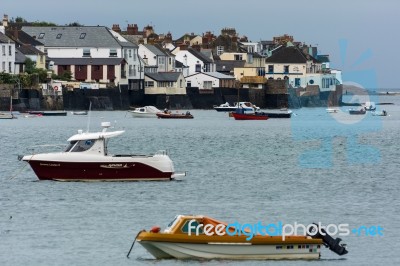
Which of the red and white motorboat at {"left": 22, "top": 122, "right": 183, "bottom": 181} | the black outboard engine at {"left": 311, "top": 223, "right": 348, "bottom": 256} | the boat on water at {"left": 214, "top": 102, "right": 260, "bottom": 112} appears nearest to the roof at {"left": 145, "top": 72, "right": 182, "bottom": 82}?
the boat on water at {"left": 214, "top": 102, "right": 260, "bottom": 112}

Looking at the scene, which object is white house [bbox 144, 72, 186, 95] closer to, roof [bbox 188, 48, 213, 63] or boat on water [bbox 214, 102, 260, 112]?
boat on water [bbox 214, 102, 260, 112]

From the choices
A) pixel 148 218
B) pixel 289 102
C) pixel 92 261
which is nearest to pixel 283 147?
pixel 148 218

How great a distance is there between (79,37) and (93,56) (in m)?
3.15

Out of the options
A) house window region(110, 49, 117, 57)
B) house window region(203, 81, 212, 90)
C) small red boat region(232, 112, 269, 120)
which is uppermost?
house window region(110, 49, 117, 57)

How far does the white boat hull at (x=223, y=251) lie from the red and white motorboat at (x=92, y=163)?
61.7 feet

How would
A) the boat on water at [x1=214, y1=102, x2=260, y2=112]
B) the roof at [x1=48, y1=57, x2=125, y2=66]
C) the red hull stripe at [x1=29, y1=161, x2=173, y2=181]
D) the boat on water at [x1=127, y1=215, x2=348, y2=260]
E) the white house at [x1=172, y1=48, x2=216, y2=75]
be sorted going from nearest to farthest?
the boat on water at [x1=127, y1=215, x2=348, y2=260] → the red hull stripe at [x1=29, y1=161, x2=173, y2=181] → the roof at [x1=48, y1=57, x2=125, y2=66] → the boat on water at [x1=214, y1=102, x2=260, y2=112] → the white house at [x1=172, y1=48, x2=216, y2=75]

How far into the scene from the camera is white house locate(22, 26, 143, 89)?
6270 inches

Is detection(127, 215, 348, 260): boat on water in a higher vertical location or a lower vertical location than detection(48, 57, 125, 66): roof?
lower

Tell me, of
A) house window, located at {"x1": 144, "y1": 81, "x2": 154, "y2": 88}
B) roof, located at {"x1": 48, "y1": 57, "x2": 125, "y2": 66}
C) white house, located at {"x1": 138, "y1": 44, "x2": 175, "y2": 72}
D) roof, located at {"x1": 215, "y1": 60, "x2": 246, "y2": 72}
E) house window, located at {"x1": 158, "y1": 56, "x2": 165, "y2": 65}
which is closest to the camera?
roof, located at {"x1": 48, "y1": 57, "x2": 125, "y2": 66}

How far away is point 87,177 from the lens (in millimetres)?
54719

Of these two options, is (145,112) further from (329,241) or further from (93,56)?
(329,241)

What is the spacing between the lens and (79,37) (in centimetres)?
16225

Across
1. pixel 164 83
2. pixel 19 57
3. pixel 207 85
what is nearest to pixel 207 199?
pixel 19 57

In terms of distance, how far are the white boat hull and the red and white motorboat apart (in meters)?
18.8
